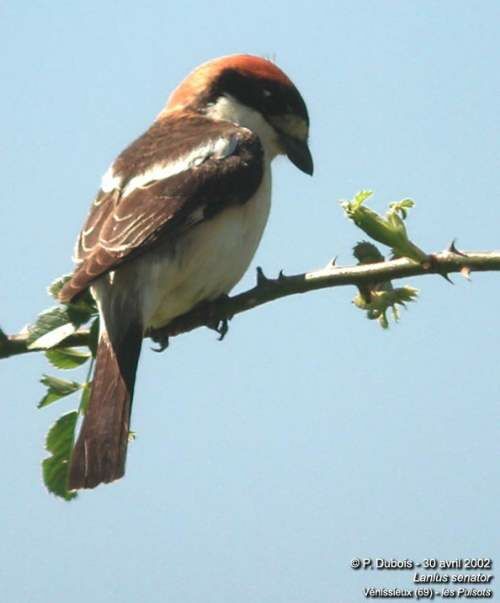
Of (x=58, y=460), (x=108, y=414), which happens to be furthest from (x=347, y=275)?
(x=108, y=414)

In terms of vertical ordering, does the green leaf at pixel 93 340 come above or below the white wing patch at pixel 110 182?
below

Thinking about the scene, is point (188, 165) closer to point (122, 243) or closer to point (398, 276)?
point (122, 243)

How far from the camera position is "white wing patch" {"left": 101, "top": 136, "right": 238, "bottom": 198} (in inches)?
143

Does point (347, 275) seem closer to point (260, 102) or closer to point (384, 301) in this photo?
point (384, 301)

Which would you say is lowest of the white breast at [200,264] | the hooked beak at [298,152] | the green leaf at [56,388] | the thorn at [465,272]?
the green leaf at [56,388]

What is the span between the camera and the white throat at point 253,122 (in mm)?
4262

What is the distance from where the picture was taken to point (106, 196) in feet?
11.9

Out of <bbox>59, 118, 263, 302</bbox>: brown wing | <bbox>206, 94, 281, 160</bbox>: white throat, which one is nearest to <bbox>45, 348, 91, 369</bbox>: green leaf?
<bbox>59, 118, 263, 302</bbox>: brown wing

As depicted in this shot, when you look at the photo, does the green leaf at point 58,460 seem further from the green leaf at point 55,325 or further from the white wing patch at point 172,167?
the white wing patch at point 172,167

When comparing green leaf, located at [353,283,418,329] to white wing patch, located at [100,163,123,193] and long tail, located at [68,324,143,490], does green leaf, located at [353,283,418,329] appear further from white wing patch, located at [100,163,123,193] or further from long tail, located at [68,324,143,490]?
white wing patch, located at [100,163,123,193]

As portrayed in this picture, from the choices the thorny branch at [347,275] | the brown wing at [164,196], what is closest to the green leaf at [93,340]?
the thorny branch at [347,275]

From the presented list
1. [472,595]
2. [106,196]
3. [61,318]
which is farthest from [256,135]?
[472,595]

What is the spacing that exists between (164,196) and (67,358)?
3.80ft

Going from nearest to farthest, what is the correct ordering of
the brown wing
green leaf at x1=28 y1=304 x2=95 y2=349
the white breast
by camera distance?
1. green leaf at x1=28 y1=304 x2=95 y2=349
2. the brown wing
3. the white breast
